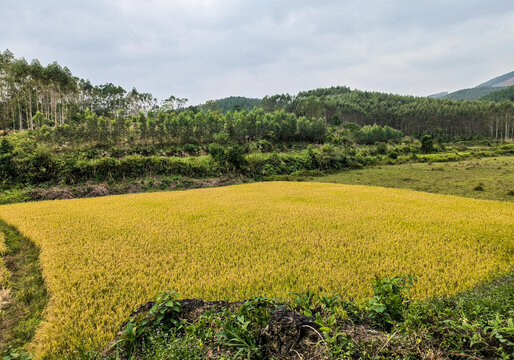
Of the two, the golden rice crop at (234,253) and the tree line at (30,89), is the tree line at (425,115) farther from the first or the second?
the golden rice crop at (234,253)

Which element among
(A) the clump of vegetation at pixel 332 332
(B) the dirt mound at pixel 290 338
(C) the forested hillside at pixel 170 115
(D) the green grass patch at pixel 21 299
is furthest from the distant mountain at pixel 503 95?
(D) the green grass patch at pixel 21 299

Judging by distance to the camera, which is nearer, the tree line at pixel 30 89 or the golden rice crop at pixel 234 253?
the golden rice crop at pixel 234 253

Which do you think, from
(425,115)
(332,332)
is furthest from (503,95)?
(332,332)

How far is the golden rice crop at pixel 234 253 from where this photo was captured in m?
4.48

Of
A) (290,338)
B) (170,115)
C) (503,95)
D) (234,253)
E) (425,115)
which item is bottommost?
(234,253)

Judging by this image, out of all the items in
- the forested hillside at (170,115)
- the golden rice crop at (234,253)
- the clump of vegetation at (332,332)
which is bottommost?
the golden rice crop at (234,253)

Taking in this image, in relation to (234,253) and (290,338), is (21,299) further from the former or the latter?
(290,338)

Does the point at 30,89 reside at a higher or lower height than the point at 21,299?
higher

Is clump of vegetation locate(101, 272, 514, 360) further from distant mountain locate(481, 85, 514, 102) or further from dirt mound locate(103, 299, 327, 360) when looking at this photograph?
distant mountain locate(481, 85, 514, 102)

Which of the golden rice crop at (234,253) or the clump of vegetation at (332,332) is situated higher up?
the clump of vegetation at (332,332)

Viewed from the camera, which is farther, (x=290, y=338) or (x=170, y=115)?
(x=170, y=115)

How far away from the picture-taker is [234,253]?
659 centimetres

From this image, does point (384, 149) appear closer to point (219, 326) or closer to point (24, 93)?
point (219, 326)

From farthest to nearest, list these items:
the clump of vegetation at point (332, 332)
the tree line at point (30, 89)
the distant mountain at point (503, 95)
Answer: the distant mountain at point (503, 95) → the tree line at point (30, 89) → the clump of vegetation at point (332, 332)
